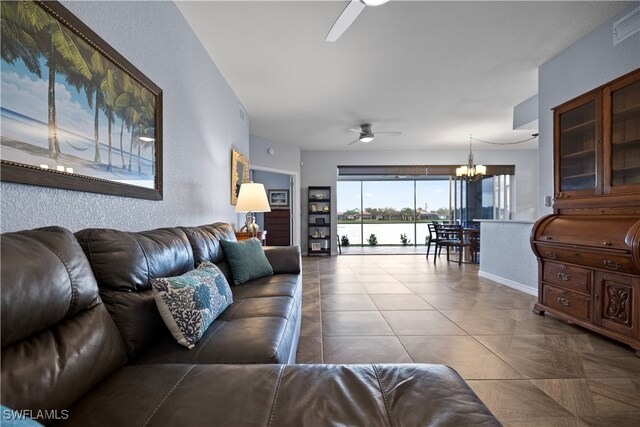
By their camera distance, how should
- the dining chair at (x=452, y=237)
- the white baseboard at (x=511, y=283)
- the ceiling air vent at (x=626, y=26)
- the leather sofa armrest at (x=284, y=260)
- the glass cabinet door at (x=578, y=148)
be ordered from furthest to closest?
1. the dining chair at (x=452, y=237)
2. the white baseboard at (x=511, y=283)
3. the leather sofa armrest at (x=284, y=260)
4. the glass cabinet door at (x=578, y=148)
5. the ceiling air vent at (x=626, y=26)

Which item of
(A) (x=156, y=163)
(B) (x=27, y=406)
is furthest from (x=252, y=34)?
(B) (x=27, y=406)

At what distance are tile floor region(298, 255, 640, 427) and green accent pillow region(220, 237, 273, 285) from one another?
0.67 metres

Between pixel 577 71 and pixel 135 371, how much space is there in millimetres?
4221

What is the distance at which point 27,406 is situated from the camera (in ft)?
2.34

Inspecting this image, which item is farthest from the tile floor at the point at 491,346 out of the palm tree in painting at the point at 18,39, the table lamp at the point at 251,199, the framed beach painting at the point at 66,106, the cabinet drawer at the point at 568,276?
the palm tree in painting at the point at 18,39

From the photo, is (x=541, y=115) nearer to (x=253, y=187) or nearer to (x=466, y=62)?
(x=466, y=62)

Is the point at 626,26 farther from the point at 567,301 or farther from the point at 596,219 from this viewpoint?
the point at 567,301

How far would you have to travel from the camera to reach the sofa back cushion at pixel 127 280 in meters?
1.19

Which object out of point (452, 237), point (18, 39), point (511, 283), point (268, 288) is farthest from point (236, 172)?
point (452, 237)

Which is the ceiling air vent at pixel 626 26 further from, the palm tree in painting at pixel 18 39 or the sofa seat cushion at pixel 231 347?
the palm tree in painting at pixel 18 39

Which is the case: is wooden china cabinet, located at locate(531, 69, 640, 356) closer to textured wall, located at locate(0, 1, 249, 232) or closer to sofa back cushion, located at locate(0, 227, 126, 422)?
sofa back cushion, located at locate(0, 227, 126, 422)

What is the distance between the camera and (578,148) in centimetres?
276

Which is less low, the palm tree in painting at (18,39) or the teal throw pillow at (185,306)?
the palm tree in painting at (18,39)

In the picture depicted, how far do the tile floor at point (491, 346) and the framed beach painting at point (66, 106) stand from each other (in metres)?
1.74
